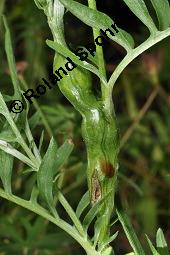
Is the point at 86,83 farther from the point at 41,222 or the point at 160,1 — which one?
the point at 41,222

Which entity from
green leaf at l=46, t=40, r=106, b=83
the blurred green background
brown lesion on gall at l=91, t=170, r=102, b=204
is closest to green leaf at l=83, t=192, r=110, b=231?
brown lesion on gall at l=91, t=170, r=102, b=204

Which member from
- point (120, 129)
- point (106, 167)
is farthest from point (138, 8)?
point (120, 129)

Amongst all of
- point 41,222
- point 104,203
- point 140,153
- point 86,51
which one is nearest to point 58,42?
point 86,51

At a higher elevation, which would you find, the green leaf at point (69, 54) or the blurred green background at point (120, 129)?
the green leaf at point (69, 54)

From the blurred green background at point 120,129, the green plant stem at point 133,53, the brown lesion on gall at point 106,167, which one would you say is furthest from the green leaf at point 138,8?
the blurred green background at point 120,129

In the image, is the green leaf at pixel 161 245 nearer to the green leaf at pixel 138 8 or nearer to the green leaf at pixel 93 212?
the green leaf at pixel 93 212

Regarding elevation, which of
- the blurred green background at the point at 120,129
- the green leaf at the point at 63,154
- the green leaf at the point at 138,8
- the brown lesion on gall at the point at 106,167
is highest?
the green leaf at the point at 138,8

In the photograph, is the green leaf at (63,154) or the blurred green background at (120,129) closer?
the green leaf at (63,154)
